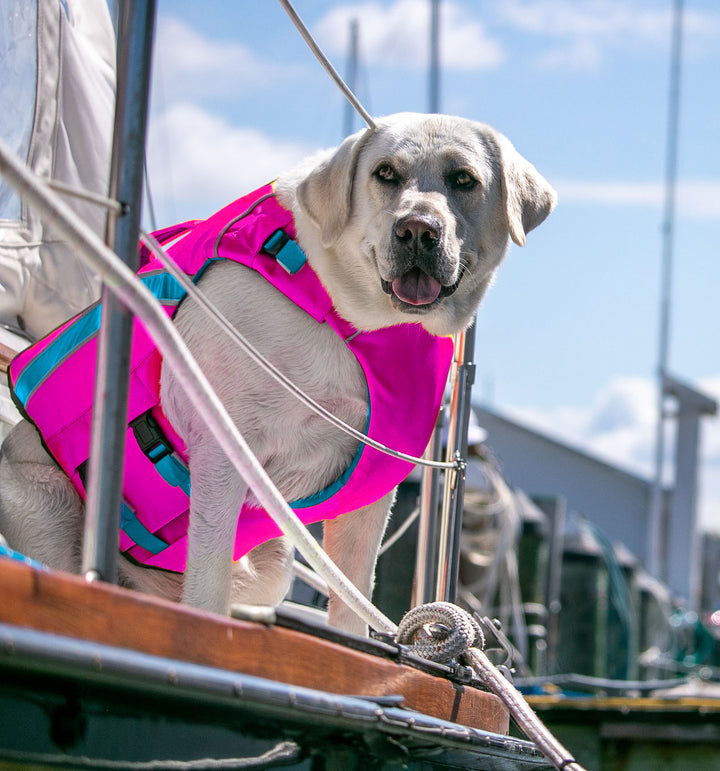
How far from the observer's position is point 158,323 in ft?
5.49

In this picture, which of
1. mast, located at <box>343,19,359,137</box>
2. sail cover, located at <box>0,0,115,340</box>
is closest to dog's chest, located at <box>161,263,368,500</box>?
sail cover, located at <box>0,0,115,340</box>

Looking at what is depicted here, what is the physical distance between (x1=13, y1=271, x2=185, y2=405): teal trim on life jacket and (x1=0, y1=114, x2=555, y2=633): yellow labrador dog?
0.19ft

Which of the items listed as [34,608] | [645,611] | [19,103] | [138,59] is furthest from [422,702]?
[645,611]

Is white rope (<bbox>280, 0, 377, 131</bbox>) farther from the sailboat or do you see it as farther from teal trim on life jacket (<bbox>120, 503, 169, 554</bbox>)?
teal trim on life jacket (<bbox>120, 503, 169, 554</bbox>)

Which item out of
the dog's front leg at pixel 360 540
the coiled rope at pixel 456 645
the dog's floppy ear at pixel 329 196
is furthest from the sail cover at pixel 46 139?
the coiled rope at pixel 456 645

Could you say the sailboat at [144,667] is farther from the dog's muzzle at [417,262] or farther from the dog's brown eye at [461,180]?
the dog's brown eye at [461,180]

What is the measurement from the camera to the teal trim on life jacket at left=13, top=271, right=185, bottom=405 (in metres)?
2.88

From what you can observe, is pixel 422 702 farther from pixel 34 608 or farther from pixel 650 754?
pixel 650 754

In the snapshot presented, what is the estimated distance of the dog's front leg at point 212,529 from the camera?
2.59 meters

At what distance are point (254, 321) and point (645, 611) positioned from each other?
1572 centimetres

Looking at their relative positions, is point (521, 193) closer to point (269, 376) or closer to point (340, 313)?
point (340, 313)

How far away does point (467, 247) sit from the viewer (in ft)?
9.89

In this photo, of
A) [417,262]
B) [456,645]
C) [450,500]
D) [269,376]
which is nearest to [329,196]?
[417,262]

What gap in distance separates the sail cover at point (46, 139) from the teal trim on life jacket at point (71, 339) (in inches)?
30.4
